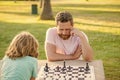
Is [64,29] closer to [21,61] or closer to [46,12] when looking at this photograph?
[21,61]

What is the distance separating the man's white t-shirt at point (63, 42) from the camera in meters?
4.82

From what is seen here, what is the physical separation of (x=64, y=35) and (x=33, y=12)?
19132 mm

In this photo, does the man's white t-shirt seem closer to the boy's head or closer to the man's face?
the man's face

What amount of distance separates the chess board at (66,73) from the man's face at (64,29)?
0.72 metres

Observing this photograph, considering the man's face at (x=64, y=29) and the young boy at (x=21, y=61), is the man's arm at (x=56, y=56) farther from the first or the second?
the young boy at (x=21, y=61)

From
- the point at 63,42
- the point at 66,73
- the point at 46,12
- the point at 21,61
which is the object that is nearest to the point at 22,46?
the point at 21,61

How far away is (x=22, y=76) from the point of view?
3.35 m

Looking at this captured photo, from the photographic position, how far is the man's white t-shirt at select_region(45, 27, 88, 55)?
4820 mm

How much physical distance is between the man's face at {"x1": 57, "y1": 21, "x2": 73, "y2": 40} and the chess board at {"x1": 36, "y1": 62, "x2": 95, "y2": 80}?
2.37 feet

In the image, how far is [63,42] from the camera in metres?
4.85

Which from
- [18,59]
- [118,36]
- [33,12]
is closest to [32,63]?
[18,59]

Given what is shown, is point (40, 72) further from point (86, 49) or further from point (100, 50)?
point (100, 50)

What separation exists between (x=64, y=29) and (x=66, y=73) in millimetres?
943

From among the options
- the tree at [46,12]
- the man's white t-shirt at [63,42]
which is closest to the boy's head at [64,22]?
the man's white t-shirt at [63,42]
